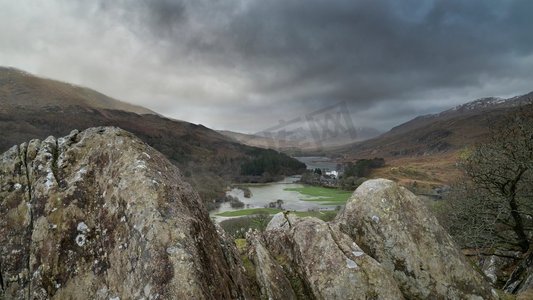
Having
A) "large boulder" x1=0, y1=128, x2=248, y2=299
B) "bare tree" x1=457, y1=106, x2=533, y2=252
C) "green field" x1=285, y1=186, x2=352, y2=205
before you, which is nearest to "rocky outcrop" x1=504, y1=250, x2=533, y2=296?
"bare tree" x1=457, y1=106, x2=533, y2=252

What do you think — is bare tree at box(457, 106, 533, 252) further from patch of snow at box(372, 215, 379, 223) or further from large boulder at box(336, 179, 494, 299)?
patch of snow at box(372, 215, 379, 223)

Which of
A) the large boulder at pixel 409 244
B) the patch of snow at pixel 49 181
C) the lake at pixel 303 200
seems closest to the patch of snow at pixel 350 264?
the large boulder at pixel 409 244

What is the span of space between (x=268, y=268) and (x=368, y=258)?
360cm

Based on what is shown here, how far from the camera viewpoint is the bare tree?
846 inches

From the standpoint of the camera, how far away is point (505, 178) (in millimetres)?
21344

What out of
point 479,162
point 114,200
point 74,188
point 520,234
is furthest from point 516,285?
point 74,188

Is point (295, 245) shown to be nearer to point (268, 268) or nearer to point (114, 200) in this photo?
point (268, 268)

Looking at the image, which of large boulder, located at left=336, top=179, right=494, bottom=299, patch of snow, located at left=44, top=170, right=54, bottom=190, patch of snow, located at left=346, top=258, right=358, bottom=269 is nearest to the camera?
patch of snow, located at left=44, top=170, right=54, bottom=190

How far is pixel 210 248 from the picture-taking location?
955cm

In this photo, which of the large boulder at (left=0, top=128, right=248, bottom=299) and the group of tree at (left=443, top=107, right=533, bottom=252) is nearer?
the large boulder at (left=0, top=128, right=248, bottom=299)

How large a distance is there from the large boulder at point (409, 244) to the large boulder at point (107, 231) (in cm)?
592

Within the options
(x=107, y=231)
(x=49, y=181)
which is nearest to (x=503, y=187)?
(x=107, y=231)

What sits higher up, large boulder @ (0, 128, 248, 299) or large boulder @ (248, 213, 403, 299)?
large boulder @ (0, 128, 248, 299)

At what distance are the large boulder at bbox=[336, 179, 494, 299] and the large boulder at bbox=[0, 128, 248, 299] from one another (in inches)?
233
